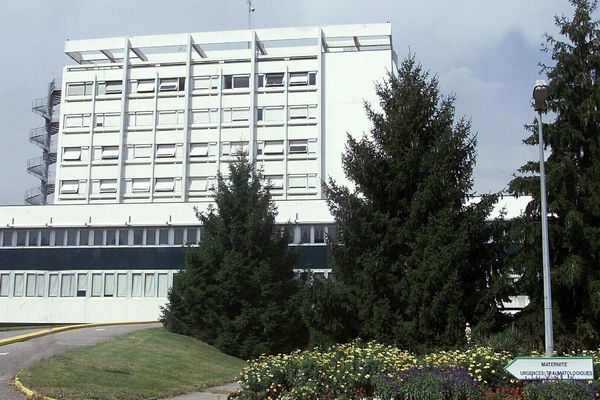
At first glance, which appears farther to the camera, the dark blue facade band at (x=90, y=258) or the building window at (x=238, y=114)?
the building window at (x=238, y=114)

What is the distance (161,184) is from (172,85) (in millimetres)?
10238

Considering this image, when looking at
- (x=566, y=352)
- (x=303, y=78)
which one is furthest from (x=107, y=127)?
(x=566, y=352)

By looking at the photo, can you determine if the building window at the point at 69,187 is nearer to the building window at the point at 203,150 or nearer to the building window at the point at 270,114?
the building window at the point at 203,150

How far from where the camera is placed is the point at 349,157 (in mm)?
20359

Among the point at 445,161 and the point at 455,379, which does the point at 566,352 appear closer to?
the point at 445,161

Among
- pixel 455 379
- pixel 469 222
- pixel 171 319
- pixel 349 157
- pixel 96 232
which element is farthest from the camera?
pixel 96 232

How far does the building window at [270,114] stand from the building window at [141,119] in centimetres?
1120

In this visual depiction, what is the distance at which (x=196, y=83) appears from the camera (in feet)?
238

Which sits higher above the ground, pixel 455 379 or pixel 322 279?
pixel 322 279

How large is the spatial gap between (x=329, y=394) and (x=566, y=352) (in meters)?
7.73

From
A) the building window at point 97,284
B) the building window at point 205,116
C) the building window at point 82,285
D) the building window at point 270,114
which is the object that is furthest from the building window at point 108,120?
the building window at point 97,284

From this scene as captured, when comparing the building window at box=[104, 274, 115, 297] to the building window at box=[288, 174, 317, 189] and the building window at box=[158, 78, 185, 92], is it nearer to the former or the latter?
the building window at box=[288, 174, 317, 189]

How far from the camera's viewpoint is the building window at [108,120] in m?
73.4

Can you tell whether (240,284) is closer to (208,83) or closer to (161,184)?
(161,184)
